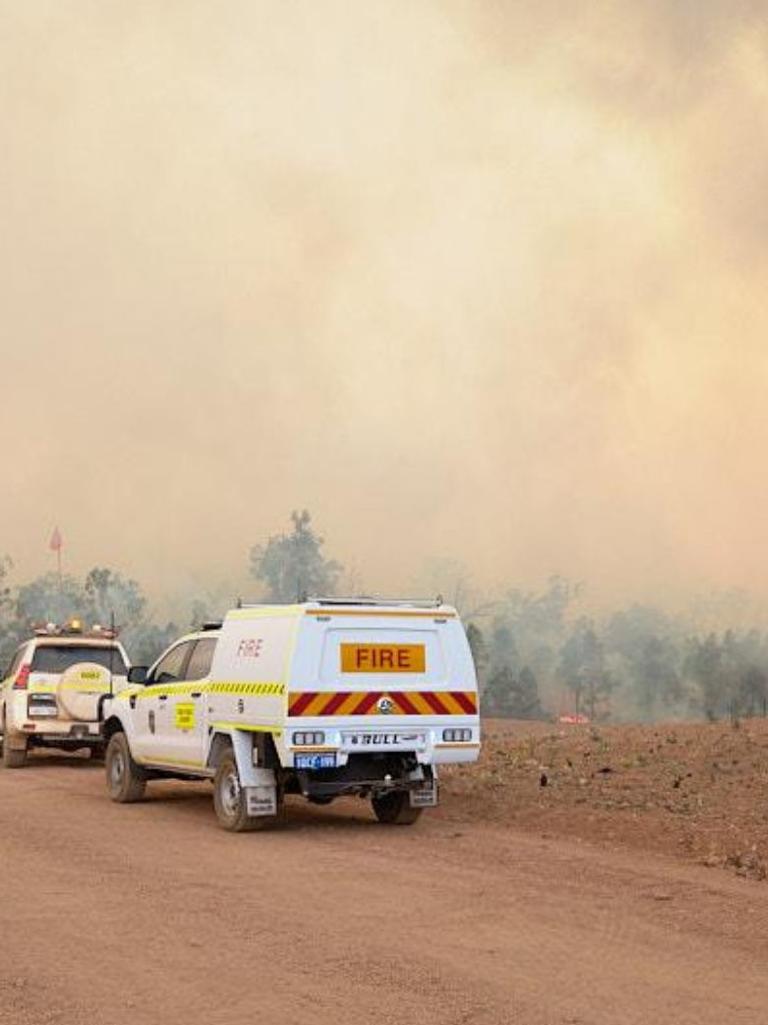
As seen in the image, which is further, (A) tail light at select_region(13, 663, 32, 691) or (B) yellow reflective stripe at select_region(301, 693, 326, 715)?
(A) tail light at select_region(13, 663, 32, 691)

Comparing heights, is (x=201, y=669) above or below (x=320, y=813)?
above

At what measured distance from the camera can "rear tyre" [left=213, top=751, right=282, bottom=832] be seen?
566 inches

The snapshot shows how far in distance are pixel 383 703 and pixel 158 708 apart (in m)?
3.62

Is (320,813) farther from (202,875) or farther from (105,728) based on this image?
(202,875)

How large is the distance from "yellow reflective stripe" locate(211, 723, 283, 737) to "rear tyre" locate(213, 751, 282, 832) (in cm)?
28

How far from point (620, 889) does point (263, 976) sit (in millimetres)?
3957

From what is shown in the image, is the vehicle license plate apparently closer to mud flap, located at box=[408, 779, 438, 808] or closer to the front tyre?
mud flap, located at box=[408, 779, 438, 808]

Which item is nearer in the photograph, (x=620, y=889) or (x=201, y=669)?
(x=620, y=889)

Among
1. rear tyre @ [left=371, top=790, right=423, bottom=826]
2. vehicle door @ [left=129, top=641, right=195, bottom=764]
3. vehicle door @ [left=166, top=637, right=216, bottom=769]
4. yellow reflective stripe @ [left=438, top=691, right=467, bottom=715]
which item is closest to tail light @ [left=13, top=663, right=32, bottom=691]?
vehicle door @ [left=129, top=641, right=195, bottom=764]

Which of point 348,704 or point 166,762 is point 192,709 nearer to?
point 166,762

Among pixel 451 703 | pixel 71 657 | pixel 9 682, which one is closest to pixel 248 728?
pixel 451 703

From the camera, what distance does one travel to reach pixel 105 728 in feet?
61.6

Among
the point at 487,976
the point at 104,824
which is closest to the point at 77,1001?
the point at 487,976

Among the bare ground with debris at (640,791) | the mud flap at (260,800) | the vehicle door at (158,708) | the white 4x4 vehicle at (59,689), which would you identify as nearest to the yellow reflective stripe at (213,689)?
the vehicle door at (158,708)
